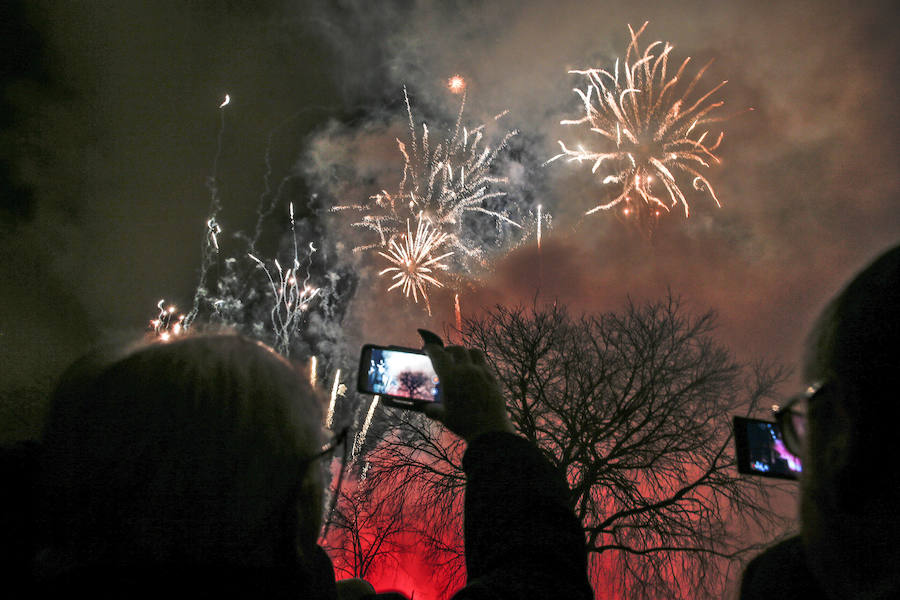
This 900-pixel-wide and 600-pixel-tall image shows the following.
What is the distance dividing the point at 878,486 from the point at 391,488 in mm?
13790

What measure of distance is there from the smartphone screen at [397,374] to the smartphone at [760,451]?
1.94m

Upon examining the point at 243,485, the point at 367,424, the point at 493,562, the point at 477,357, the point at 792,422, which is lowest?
the point at 493,562

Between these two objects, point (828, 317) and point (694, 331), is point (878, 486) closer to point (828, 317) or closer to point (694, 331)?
point (828, 317)

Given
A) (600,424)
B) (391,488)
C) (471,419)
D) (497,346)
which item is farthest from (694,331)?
(471,419)

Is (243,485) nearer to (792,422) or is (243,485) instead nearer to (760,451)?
(792,422)

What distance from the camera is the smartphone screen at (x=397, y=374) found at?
314 cm

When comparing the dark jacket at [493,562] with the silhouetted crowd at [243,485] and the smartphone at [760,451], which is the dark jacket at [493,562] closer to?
the silhouetted crowd at [243,485]

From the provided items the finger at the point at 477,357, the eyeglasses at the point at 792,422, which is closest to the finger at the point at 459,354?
the finger at the point at 477,357

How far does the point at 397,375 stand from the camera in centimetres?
332

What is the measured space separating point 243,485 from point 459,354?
137cm

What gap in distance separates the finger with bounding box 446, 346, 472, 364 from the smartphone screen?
89 cm

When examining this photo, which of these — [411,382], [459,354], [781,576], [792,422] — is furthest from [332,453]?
[411,382]

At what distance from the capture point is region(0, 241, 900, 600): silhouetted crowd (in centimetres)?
87

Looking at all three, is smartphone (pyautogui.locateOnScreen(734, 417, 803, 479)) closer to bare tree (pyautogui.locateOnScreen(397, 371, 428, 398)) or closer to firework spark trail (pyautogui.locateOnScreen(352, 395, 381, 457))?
bare tree (pyautogui.locateOnScreen(397, 371, 428, 398))
